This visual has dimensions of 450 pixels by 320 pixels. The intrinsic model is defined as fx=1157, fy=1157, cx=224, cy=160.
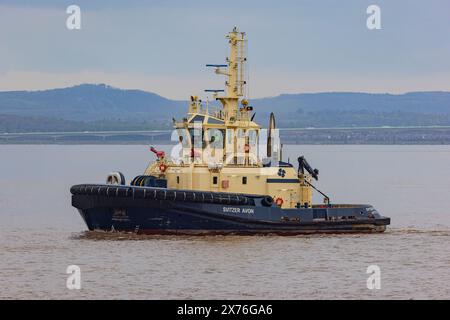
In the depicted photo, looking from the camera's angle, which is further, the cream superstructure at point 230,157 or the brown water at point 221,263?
the cream superstructure at point 230,157

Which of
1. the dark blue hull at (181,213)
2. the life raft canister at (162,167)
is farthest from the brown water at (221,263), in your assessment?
the life raft canister at (162,167)

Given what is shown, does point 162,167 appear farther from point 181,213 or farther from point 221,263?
point 221,263

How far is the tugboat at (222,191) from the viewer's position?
138ft

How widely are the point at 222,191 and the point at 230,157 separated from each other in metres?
1.41

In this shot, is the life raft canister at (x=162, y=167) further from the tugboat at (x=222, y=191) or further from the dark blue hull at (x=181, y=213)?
the dark blue hull at (x=181, y=213)

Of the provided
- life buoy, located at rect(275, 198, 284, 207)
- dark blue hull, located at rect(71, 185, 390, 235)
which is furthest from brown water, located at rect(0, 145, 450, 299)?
life buoy, located at rect(275, 198, 284, 207)

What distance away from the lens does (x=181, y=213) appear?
42031 millimetres

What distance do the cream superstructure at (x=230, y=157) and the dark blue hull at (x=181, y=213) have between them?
0.93m

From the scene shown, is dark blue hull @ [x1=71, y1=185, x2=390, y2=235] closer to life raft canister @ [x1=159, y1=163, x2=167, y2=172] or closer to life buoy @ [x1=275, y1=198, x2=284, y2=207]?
life buoy @ [x1=275, y1=198, x2=284, y2=207]

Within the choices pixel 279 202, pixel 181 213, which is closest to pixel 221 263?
pixel 181 213

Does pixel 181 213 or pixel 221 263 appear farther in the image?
pixel 181 213

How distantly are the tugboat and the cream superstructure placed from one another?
4cm

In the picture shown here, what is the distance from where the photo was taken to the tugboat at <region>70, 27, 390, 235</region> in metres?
42.0
